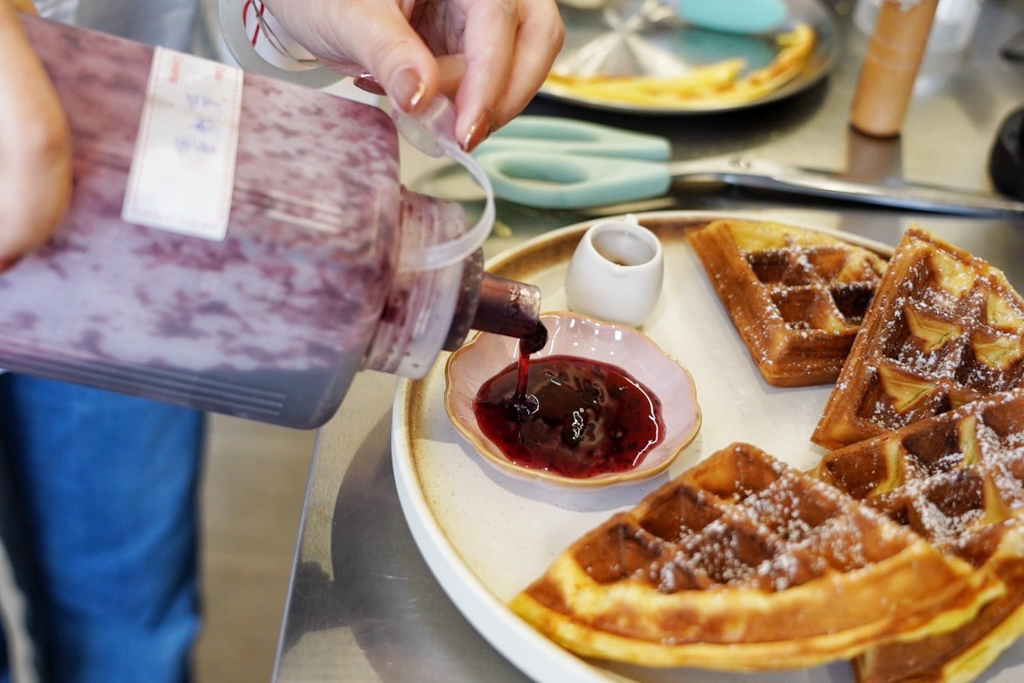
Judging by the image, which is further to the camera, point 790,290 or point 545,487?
point 790,290

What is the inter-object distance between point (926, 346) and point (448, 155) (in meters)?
0.71

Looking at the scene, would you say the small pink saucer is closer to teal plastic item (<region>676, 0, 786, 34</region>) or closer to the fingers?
the fingers

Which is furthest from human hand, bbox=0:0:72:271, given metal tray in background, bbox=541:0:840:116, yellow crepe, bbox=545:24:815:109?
metal tray in background, bbox=541:0:840:116

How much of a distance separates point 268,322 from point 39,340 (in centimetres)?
18

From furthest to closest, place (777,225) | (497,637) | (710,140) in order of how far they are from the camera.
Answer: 1. (710,140)
2. (777,225)
3. (497,637)

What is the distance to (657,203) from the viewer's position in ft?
5.36

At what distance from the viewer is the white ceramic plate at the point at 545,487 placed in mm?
889

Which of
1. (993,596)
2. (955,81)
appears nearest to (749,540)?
(993,596)

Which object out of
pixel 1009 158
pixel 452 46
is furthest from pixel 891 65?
pixel 452 46

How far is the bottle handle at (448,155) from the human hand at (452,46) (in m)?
0.03

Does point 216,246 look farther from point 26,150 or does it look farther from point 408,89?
point 408,89

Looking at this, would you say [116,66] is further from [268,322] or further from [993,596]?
[993,596]

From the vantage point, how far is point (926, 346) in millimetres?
1212

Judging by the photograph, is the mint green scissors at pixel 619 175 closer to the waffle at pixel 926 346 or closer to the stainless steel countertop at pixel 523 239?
the stainless steel countertop at pixel 523 239
